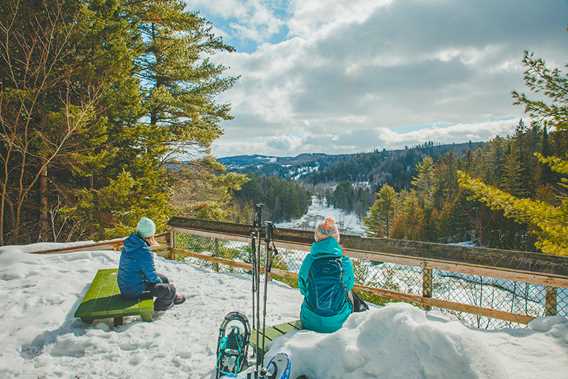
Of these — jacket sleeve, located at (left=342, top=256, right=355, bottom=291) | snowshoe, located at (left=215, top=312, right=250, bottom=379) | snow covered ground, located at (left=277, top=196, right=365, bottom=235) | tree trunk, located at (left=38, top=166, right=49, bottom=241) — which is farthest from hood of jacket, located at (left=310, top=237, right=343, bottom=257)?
snow covered ground, located at (left=277, top=196, right=365, bottom=235)

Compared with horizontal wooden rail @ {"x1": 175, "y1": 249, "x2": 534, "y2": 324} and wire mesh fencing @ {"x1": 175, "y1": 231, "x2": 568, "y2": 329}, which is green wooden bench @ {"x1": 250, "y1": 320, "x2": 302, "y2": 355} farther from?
wire mesh fencing @ {"x1": 175, "y1": 231, "x2": 568, "y2": 329}

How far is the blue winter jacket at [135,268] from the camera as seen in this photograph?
4.85 m

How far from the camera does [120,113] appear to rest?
32.6 feet

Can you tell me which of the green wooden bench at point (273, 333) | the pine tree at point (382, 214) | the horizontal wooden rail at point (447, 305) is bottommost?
the pine tree at point (382, 214)

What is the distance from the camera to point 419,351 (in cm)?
267

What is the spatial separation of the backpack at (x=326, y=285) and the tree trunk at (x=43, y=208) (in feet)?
28.2

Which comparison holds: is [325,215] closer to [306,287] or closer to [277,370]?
[306,287]

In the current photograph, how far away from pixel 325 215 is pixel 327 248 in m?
143

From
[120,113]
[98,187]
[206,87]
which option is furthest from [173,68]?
[98,187]

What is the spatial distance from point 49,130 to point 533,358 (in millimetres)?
10296

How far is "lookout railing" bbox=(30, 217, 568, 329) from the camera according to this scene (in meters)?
4.35

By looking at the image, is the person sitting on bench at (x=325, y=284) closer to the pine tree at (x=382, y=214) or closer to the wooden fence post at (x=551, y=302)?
the wooden fence post at (x=551, y=302)

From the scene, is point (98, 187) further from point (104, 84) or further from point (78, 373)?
point (78, 373)

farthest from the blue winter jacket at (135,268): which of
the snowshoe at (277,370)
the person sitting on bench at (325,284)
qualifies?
the snowshoe at (277,370)
